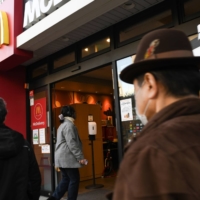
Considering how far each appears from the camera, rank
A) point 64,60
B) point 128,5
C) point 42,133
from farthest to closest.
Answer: point 42,133 → point 64,60 → point 128,5

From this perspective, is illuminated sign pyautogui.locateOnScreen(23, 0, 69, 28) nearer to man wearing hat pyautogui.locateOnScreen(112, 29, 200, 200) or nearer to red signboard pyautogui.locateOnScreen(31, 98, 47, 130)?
red signboard pyautogui.locateOnScreen(31, 98, 47, 130)

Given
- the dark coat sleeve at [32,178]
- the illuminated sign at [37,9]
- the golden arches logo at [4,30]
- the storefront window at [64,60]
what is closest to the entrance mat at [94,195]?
the storefront window at [64,60]

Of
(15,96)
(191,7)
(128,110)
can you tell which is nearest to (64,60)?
(15,96)

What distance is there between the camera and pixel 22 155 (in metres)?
2.23

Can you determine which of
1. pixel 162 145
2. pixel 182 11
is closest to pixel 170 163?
pixel 162 145

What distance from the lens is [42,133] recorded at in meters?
5.83

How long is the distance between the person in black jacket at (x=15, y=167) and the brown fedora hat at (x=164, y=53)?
4.93 feet

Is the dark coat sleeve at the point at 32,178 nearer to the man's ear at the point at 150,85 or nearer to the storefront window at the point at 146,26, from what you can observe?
the man's ear at the point at 150,85

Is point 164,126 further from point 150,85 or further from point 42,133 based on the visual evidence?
point 42,133

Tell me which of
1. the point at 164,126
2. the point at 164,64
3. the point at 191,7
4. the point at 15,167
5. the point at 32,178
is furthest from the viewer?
the point at 191,7

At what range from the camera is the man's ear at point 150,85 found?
930 millimetres

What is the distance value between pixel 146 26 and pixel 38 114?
10.5ft

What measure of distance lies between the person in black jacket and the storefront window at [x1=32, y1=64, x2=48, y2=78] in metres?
3.69

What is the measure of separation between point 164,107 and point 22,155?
166cm
